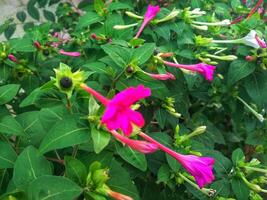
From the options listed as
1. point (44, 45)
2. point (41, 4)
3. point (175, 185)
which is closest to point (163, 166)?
point (175, 185)

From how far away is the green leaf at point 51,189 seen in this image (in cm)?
79

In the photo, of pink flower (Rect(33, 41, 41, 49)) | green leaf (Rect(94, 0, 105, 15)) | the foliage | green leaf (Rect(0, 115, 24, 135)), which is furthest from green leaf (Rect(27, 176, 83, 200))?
green leaf (Rect(94, 0, 105, 15))

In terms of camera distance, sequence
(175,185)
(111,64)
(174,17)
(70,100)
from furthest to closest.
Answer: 1. (174,17)
2. (175,185)
3. (111,64)
4. (70,100)

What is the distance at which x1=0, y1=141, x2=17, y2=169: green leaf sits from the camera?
945 millimetres

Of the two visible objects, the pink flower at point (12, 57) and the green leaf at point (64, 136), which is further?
the pink flower at point (12, 57)

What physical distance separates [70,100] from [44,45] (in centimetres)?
57

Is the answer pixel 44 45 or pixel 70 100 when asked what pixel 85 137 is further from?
pixel 44 45

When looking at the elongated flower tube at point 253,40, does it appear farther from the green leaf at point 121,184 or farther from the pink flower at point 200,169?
the green leaf at point 121,184

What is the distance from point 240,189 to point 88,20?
2.89 ft

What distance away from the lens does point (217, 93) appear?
164cm

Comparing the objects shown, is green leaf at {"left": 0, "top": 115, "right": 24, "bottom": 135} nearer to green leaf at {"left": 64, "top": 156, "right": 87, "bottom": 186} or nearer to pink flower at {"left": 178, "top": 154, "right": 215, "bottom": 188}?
green leaf at {"left": 64, "top": 156, "right": 87, "bottom": 186}

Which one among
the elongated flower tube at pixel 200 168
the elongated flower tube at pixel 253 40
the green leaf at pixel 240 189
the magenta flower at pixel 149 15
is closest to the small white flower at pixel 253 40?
the elongated flower tube at pixel 253 40

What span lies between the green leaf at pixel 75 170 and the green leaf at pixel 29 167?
6 cm

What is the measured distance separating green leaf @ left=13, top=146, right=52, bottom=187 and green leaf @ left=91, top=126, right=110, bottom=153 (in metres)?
0.15
